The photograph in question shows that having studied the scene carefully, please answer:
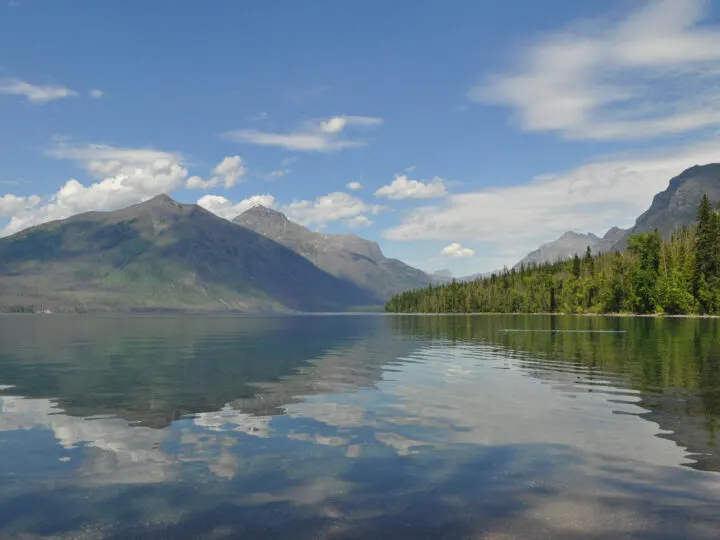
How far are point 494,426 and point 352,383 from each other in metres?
18.3

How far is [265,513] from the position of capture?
52.3 feet

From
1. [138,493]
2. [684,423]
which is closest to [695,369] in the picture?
[684,423]

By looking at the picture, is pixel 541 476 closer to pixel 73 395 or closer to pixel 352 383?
pixel 352 383

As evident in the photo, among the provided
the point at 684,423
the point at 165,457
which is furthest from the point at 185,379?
the point at 684,423

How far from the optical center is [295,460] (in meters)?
21.7

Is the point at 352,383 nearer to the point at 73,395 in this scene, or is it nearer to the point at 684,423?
the point at 73,395

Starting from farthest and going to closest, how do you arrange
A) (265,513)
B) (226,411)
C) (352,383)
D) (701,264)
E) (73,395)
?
(701,264), (352,383), (73,395), (226,411), (265,513)

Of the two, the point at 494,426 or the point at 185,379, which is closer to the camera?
the point at 494,426

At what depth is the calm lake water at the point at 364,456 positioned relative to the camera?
15352 millimetres

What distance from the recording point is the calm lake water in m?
15.4

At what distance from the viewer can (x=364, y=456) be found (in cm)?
2248

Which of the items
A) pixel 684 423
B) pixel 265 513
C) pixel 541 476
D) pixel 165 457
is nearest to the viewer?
pixel 265 513

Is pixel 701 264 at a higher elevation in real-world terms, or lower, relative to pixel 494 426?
higher

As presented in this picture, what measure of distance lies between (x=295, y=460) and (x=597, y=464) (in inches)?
447
